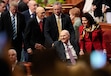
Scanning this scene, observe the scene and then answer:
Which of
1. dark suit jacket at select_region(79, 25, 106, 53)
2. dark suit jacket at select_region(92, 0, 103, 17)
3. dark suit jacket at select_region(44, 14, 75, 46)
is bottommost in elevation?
dark suit jacket at select_region(79, 25, 106, 53)

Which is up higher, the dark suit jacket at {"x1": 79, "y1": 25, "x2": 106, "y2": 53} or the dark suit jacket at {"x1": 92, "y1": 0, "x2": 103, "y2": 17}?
the dark suit jacket at {"x1": 92, "y1": 0, "x2": 103, "y2": 17}

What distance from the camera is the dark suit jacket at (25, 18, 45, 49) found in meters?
5.21

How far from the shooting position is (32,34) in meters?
5.22

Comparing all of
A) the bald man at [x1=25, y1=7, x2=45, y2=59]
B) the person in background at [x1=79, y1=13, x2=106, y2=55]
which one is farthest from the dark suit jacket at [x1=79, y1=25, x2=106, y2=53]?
the bald man at [x1=25, y1=7, x2=45, y2=59]

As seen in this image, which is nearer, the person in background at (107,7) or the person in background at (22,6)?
the person in background at (22,6)

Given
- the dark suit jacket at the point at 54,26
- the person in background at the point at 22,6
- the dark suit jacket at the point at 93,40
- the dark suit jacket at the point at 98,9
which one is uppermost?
the person in background at the point at 22,6

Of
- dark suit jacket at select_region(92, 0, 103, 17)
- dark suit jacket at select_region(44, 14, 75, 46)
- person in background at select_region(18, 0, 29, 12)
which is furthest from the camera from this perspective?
dark suit jacket at select_region(92, 0, 103, 17)

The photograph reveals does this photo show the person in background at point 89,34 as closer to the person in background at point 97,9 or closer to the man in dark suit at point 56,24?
the man in dark suit at point 56,24

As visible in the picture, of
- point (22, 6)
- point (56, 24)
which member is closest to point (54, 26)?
point (56, 24)

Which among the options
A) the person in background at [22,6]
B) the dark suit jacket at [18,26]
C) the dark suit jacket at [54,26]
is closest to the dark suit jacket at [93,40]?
the dark suit jacket at [54,26]

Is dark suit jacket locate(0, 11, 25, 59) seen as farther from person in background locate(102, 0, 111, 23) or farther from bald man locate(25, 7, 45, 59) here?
person in background locate(102, 0, 111, 23)

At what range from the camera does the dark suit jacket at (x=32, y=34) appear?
5.21 meters

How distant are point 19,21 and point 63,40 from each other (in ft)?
3.18

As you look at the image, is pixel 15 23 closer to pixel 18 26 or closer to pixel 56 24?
pixel 18 26
